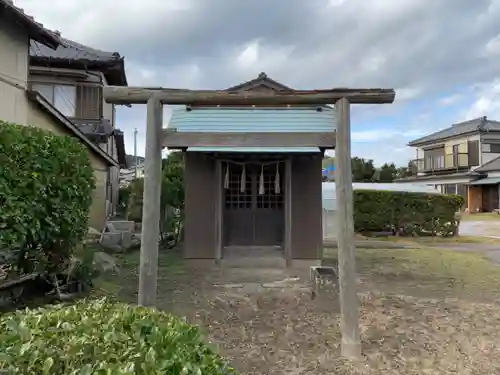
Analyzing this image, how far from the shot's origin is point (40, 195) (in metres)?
4.85

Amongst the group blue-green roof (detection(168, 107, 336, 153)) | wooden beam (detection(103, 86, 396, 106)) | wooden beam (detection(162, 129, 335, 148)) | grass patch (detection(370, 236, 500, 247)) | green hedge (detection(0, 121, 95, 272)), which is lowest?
grass patch (detection(370, 236, 500, 247))

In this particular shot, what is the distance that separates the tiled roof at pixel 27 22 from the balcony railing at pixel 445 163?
103 feet

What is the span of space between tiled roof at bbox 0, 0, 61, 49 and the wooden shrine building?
4.28 metres

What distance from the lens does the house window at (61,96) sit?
1565 cm

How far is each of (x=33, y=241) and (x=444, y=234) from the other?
51.8 feet

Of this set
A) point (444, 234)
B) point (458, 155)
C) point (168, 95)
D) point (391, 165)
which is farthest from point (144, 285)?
point (391, 165)

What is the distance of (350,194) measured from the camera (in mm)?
4641

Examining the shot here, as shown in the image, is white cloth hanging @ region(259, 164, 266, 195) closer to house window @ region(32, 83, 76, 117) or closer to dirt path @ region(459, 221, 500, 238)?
house window @ region(32, 83, 76, 117)

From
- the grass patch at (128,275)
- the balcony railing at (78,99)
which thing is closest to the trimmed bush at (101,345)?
the grass patch at (128,275)

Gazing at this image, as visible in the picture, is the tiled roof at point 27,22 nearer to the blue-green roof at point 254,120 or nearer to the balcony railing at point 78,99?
the blue-green roof at point 254,120

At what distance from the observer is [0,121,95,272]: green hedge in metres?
4.32

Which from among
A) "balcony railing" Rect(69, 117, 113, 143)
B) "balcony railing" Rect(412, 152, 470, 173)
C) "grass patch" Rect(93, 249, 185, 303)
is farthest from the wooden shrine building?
"balcony railing" Rect(412, 152, 470, 173)

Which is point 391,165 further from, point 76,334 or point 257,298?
point 76,334

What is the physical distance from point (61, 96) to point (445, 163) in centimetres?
3044
